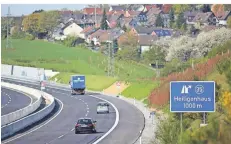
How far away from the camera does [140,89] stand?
29.1 m

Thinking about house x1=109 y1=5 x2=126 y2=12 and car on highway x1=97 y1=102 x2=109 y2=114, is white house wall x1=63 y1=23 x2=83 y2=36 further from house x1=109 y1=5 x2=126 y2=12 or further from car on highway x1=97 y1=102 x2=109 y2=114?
car on highway x1=97 y1=102 x2=109 y2=114

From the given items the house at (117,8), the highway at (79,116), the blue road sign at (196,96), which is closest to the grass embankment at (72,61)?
the highway at (79,116)

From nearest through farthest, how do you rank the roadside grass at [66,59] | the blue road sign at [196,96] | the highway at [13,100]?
the blue road sign at [196,96] < the roadside grass at [66,59] < the highway at [13,100]

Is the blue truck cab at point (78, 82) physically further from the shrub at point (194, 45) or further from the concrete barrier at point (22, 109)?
the shrub at point (194, 45)

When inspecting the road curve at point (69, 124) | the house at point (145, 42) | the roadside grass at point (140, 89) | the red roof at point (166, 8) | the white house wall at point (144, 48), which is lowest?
the road curve at point (69, 124)

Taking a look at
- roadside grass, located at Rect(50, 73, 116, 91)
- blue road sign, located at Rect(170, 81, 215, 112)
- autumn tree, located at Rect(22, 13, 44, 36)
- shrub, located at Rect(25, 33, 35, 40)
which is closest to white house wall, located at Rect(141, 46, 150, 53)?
roadside grass, located at Rect(50, 73, 116, 91)

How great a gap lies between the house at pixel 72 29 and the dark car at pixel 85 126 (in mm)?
2975

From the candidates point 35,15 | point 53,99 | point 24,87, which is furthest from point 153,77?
point 24,87

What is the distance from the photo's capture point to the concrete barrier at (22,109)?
2981 cm

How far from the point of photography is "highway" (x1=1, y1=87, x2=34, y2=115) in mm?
40719

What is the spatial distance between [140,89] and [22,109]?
590 cm

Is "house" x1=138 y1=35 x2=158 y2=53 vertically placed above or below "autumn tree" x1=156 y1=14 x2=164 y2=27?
below

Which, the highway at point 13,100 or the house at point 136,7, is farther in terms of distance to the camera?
the highway at point 13,100

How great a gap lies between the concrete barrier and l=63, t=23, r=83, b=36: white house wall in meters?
3.33
